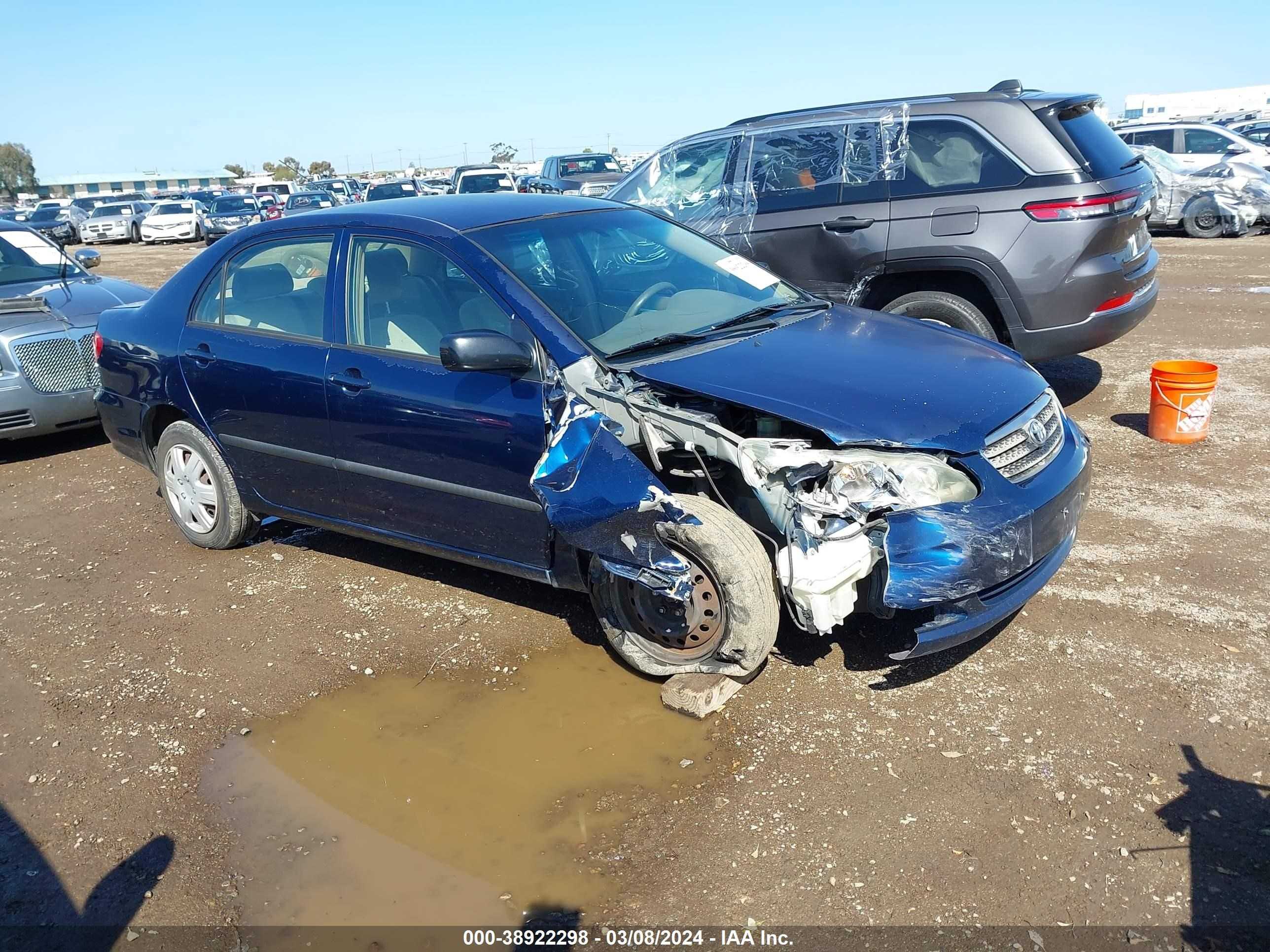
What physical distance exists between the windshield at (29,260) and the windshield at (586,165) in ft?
46.7

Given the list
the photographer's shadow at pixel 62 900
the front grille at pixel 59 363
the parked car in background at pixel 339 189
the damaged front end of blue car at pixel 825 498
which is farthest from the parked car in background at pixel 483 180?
the photographer's shadow at pixel 62 900

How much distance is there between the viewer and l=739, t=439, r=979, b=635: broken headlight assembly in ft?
10.8

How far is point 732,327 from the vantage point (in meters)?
4.30

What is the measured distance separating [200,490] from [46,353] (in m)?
2.85

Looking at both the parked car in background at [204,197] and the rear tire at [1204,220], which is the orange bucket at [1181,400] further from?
the parked car in background at [204,197]

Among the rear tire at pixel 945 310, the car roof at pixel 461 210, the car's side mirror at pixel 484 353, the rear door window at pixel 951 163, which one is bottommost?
the rear tire at pixel 945 310

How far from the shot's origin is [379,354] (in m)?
4.37

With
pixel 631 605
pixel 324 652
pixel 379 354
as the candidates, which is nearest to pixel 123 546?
pixel 324 652

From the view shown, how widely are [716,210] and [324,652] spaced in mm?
4610

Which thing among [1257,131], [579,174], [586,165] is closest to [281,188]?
[586,165]

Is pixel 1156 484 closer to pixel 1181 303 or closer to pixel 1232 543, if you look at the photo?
pixel 1232 543

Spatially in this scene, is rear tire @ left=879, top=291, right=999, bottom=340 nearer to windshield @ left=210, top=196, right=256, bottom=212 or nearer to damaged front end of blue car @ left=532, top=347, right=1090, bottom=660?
damaged front end of blue car @ left=532, top=347, right=1090, bottom=660

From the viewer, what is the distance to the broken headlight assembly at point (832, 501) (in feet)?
10.8

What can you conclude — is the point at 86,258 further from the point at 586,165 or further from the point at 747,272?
the point at 586,165
